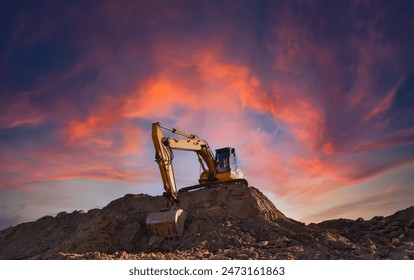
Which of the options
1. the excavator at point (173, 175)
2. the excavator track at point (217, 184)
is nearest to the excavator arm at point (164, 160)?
the excavator at point (173, 175)

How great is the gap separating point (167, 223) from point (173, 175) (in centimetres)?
209

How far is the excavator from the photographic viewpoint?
1647 cm

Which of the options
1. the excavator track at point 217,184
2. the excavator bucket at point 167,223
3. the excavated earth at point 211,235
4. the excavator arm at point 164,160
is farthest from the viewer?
the excavator track at point 217,184

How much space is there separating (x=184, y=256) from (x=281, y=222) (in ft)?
27.7

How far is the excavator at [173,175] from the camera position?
16469 mm

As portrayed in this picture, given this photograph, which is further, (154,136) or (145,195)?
(145,195)

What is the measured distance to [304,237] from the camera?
16.9 metres

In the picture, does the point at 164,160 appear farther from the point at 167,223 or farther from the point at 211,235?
the point at 211,235

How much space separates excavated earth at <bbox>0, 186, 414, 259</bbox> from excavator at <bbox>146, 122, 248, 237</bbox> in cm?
58

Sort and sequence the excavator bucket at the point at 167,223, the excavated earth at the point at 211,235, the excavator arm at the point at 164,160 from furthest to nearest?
the excavator arm at the point at 164,160 → the excavator bucket at the point at 167,223 → the excavated earth at the point at 211,235

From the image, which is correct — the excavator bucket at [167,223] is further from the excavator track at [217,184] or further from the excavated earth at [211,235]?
the excavator track at [217,184]
